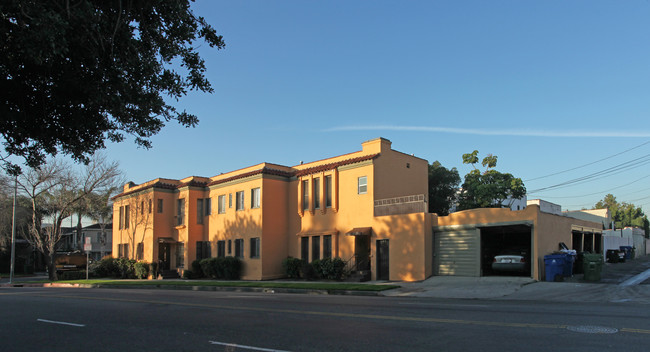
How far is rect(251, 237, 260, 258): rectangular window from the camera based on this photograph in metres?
30.4

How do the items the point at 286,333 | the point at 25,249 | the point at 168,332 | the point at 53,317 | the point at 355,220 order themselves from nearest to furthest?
the point at 286,333, the point at 168,332, the point at 53,317, the point at 355,220, the point at 25,249

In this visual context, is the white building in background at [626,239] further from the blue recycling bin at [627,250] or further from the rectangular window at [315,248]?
the rectangular window at [315,248]

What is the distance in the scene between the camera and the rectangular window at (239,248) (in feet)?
104

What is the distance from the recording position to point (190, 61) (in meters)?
10.8

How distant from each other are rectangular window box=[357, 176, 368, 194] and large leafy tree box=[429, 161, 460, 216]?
1501cm

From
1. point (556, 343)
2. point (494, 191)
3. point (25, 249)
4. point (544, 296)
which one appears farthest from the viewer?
point (25, 249)

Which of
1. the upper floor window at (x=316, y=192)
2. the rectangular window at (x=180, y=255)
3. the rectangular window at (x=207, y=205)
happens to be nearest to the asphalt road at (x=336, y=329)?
the upper floor window at (x=316, y=192)

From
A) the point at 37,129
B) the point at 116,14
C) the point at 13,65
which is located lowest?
the point at 37,129

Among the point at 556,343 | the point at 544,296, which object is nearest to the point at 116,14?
the point at 556,343

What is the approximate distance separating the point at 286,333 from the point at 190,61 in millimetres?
6150

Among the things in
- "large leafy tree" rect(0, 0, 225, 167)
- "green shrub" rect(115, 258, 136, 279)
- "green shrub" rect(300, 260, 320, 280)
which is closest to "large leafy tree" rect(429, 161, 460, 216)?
"green shrub" rect(300, 260, 320, 280)

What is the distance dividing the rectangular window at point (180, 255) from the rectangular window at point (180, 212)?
5.39 feet

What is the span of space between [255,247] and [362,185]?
8.59 metres

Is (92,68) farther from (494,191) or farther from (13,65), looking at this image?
(494,191)
